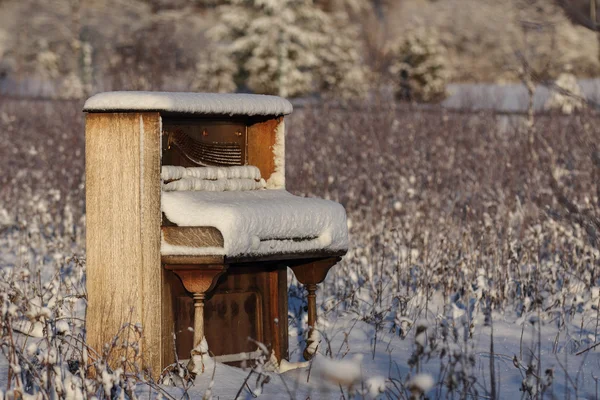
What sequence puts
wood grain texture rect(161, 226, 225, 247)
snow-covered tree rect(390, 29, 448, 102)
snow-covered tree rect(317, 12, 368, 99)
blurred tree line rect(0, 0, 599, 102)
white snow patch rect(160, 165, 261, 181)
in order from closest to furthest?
wood grain texture rect(161, 226, 225, 247)
white snow patch rect(160, 165, 261, 181)
snow-covered tree rect(390, 29, 448, 102)
blurred tree line rect(0, 0, 599, 102)
snow-covered tree rect(317, 12, 368, 99)

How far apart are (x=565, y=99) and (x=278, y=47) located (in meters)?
27.0

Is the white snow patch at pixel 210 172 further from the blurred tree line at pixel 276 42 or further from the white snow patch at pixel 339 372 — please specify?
the blurred tree line at pixel 276 42

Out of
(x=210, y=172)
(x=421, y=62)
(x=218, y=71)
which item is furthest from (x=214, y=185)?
(x=218, y=71)

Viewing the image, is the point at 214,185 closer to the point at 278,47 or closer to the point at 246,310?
the point at 246,310

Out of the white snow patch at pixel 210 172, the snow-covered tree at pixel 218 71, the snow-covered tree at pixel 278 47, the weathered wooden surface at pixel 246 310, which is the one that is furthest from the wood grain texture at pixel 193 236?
the snow-covered tree at pixel 218 71

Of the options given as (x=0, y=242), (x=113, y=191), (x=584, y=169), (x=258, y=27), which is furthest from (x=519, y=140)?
(x=258, y=27)

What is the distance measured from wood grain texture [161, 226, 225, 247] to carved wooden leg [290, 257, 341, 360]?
0.96 m

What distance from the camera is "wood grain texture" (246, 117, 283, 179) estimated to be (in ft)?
20.9

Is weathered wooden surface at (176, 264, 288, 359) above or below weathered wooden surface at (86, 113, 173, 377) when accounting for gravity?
below

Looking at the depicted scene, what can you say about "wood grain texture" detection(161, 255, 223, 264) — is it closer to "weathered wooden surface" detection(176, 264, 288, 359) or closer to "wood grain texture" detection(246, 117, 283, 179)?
"weathered wooden surface" detection(176, 264, 288, 359)

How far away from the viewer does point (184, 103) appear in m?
5.60

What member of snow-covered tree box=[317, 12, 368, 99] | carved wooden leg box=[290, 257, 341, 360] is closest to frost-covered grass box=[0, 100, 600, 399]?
carved wooden leg box=[290, 257, 341, 360]

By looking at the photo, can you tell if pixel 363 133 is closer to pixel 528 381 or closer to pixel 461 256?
pixel 461 256

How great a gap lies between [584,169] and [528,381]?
889cm
